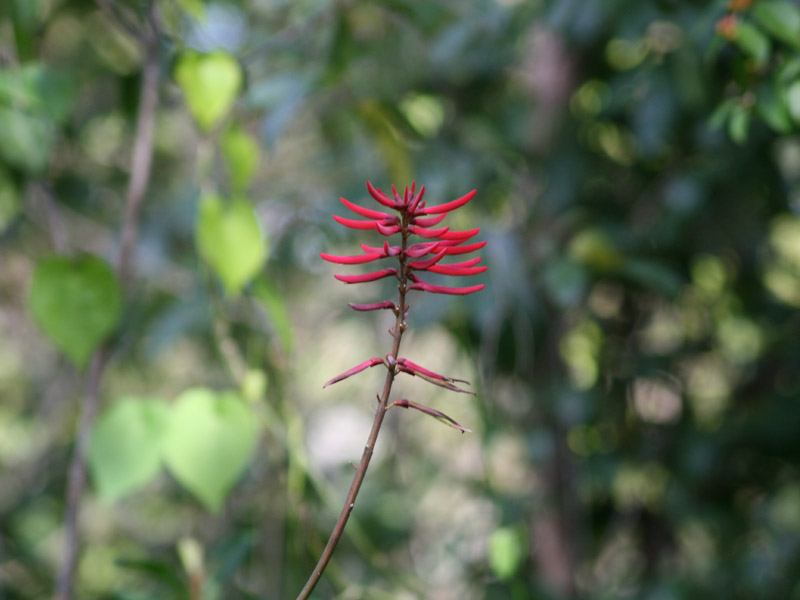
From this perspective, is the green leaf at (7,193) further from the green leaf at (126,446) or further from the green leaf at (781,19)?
the green leaf at (781,19)

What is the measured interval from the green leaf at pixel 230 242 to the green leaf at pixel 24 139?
17 cm

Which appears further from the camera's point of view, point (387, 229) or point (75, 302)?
point (75, 302)

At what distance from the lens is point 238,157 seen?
1.88 feet

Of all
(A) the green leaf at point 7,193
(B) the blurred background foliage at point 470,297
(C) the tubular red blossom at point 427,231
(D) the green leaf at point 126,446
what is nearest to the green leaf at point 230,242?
(B) the blurred background foliage at point 470,297

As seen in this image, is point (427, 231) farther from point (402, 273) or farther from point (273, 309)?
point (273, 309)

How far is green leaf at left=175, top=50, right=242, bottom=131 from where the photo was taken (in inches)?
21.3

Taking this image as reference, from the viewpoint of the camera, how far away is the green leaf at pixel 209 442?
512 millimetres

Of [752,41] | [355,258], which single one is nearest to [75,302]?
[355,258]

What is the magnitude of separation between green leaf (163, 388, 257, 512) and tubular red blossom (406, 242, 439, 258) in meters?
0.33

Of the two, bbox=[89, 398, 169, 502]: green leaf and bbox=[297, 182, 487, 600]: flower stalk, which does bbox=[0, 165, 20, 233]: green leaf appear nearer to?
bbox=[89, 398, 169, 502]: green leaf

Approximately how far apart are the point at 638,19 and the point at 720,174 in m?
0.23

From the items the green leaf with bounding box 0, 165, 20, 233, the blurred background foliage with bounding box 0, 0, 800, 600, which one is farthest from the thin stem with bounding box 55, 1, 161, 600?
the green leaf with bounding box 0, 165, 20, 233

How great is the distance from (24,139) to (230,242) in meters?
0.21

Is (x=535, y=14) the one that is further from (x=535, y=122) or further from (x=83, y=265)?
(x=83, y=265)
